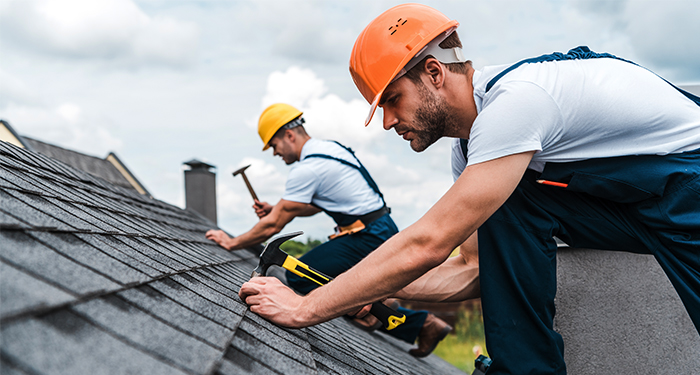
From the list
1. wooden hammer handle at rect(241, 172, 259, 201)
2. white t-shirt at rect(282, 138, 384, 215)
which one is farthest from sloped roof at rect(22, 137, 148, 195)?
white t-shirt at rect(282, 138, 384, 215)

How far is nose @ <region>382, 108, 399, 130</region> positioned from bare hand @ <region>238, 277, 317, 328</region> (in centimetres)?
88

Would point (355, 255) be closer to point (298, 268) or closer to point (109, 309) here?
point (298, 268)

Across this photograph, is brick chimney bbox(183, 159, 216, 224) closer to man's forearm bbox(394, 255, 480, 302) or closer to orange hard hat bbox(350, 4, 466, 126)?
man's forearm bbox(394, 255, 480, 302)

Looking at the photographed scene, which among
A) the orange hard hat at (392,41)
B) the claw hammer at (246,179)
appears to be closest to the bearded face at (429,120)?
the orange hard hat at (392,41)

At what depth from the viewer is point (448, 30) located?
7.06ft

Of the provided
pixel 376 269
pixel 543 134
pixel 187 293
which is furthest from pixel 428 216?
pixel 187 293

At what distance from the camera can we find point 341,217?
15.1 ft

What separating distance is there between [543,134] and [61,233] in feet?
5.40

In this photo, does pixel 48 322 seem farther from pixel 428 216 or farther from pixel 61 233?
pixel 428 216

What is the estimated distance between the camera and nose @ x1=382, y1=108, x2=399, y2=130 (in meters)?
2.20

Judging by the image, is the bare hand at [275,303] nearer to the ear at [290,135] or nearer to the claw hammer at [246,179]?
the ear at [290,135]

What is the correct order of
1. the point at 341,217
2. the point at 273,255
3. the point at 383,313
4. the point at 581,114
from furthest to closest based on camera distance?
the point at 341,217 < the point at 383,313 < the point at 273,255 < the point at 581,114

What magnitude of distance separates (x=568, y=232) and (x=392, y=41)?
4.36ft

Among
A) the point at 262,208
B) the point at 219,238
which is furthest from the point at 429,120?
the point at 262,208
